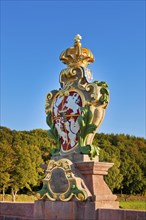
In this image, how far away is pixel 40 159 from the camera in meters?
38.0

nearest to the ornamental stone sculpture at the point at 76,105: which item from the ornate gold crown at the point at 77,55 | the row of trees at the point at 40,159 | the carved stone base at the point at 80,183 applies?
the ornate gold crown at the point at 77,55

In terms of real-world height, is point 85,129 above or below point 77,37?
below

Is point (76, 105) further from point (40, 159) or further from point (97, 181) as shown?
point (40, 159)

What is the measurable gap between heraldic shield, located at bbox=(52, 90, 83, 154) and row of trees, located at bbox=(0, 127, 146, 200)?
60.1ft

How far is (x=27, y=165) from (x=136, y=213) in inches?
1078

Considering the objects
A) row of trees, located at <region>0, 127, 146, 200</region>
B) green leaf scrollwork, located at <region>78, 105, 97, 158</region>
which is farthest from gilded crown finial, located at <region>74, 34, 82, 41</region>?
row of trees, located at <region>0, 127, 146, 200</region>

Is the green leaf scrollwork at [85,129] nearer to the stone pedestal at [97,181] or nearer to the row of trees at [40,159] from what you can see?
the stone pedestal at [97,181]

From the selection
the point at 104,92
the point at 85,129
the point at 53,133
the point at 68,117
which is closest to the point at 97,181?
the point at 85,129

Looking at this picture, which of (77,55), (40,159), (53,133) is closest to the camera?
(77,55)

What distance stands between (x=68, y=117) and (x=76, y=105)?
0.40m

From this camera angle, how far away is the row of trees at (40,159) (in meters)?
34.6

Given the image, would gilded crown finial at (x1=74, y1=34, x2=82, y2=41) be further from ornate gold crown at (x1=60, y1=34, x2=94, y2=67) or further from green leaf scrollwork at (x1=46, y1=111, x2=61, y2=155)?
green leaf scrollwork at (x1=46, y1=111, x2=61, y2=155)

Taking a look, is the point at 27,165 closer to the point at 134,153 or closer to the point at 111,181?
the point at 111,181

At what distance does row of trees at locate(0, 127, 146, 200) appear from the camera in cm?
3462
